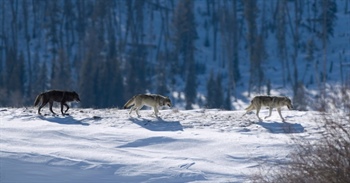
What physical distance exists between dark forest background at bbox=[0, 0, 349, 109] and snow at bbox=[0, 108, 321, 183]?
36.2 m

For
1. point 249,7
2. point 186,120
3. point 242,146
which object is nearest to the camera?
point 242,146

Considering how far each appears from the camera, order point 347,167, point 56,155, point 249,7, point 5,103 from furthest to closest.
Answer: point 249,7 < point 5,103 < point 56,155 < point 347,167

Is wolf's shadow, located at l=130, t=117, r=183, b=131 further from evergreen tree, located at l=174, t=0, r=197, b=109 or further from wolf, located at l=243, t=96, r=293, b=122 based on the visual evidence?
evergreen tree, located at l=174, t=0, r=197, b=109

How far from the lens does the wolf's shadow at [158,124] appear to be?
66.4ft

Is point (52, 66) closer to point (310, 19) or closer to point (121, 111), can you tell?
point (310, 19)

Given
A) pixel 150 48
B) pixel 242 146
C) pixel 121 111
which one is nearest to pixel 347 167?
pixel 242 146

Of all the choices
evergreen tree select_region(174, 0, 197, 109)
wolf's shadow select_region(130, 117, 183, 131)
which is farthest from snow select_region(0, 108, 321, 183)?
evergreen tree select_region(174, 0, 197, 109)

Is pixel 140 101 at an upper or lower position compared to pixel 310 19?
lower

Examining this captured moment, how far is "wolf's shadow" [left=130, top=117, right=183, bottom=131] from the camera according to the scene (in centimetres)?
2023

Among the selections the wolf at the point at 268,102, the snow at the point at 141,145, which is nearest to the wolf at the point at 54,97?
the snow at the point at 141,145

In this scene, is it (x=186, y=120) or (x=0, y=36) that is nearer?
(x=186, y=120)

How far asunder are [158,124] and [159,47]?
53688mm

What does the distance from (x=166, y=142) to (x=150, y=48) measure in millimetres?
55733

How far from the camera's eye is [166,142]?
1822 centimetres
